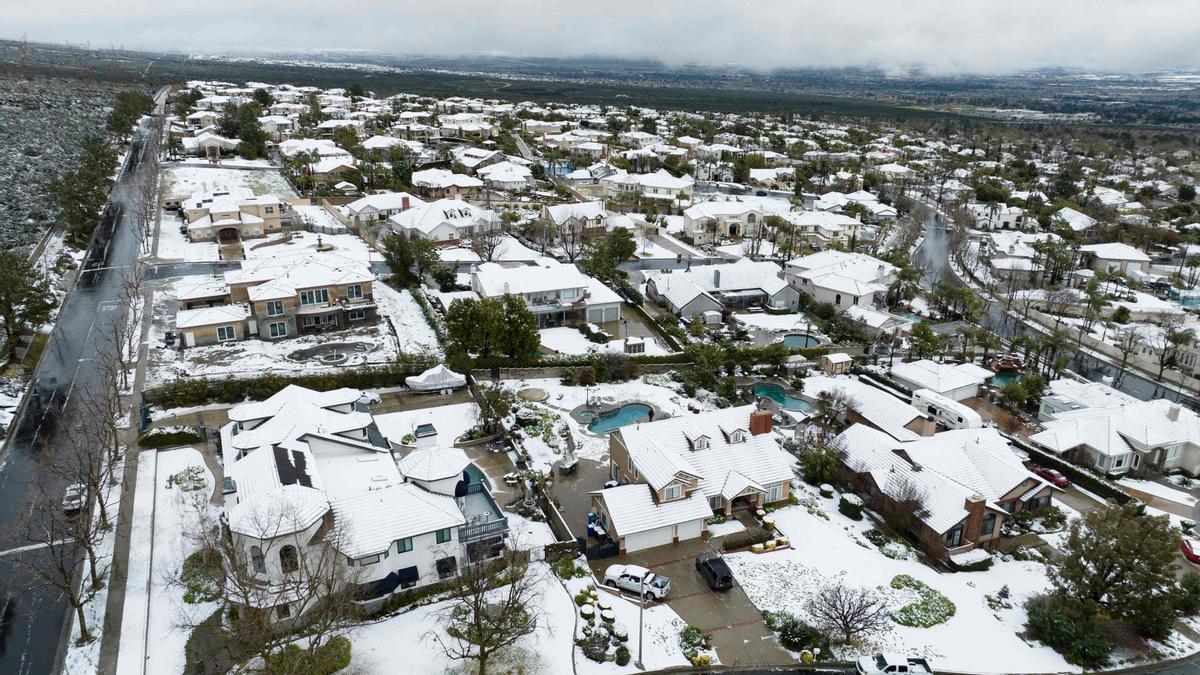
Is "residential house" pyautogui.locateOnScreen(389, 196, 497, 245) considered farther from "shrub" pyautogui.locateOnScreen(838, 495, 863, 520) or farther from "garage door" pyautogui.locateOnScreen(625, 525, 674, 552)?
"shrub" pyautogui.locateOnScreen(838, 495, 863, 520)

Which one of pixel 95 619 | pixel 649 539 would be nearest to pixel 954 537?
pixel 649 539

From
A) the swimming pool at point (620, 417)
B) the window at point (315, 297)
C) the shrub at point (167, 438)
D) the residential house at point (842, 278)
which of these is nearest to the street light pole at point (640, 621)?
the swimming pool at point (620, 417)

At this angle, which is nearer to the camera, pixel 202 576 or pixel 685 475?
pixel 202 576

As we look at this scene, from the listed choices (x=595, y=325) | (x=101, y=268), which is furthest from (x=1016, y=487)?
(x=101, y=268)

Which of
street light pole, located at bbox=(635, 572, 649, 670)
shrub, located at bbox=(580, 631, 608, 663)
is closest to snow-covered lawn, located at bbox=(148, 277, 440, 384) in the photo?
street light pole, located at bbox=(635, 572, 649, 670)

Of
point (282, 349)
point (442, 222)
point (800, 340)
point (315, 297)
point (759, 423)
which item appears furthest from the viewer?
point (442, 222)

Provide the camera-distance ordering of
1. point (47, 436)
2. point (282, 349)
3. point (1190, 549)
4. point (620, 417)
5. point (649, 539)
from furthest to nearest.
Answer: point (282, 349), point (620, 417), point (47, 436), point (1190, 549), point (649, 539)

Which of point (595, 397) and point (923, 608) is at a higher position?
point (595, 397)

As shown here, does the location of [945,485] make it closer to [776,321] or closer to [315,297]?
[776,321]
